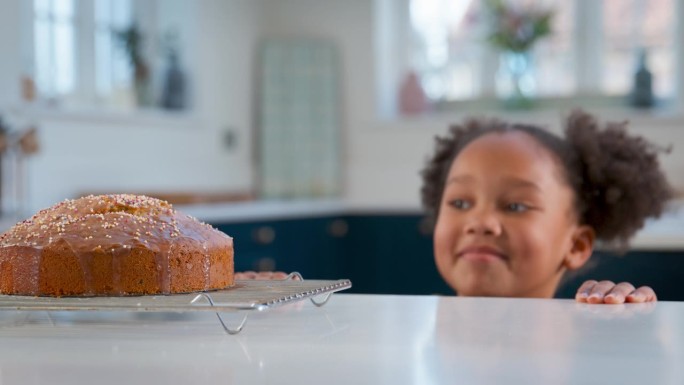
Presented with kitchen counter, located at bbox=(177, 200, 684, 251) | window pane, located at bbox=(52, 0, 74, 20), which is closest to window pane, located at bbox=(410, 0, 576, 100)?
kitchen counter, located at bbox=(177, 200, 684, 251)

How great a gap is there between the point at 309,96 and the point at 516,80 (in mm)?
1039

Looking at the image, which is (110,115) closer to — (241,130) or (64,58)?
(64,58)

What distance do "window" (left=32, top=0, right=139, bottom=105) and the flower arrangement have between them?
1722 millimetres

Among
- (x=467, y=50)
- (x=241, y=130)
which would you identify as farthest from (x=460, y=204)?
(x=467, y=50)

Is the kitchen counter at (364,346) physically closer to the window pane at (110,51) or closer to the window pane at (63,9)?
the window pane at (63,9)

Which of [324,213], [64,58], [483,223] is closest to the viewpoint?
[483,223]

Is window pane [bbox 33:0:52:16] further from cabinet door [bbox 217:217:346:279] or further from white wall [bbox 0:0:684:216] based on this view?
cabinet door [bbox 217:217:346:279]

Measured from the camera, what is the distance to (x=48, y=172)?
3895mm

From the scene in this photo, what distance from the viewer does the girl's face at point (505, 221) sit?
1.71 metres

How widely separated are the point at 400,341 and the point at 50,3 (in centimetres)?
368

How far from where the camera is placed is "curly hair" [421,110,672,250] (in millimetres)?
1918

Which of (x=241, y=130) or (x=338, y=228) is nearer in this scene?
(x=338, y=228)

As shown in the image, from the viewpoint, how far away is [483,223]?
172 centimetres

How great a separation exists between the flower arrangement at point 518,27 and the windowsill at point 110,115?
150 centimetres
